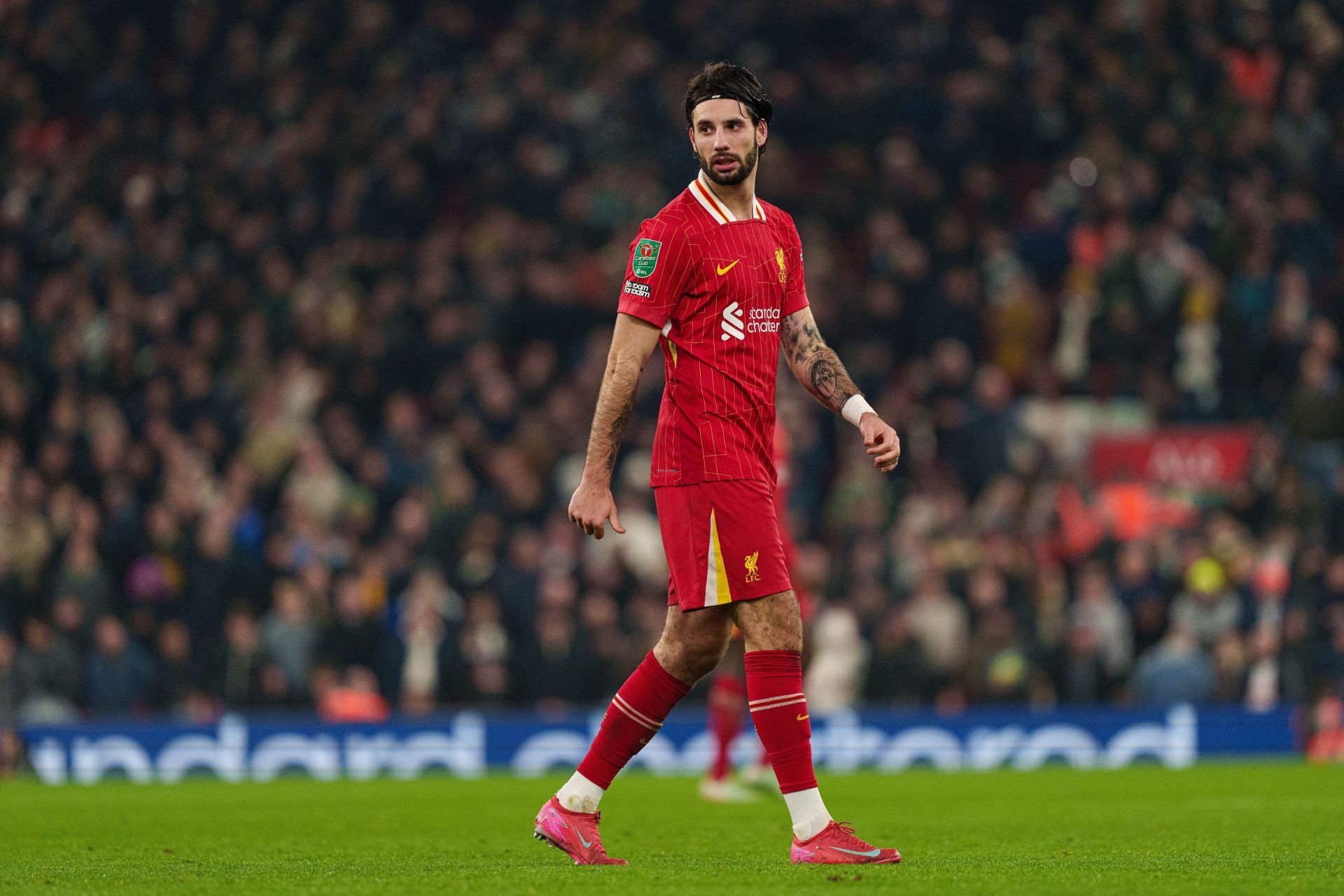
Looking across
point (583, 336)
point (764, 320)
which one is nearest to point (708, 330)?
point (764, 320)

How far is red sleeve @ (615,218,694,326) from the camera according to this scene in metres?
5.92

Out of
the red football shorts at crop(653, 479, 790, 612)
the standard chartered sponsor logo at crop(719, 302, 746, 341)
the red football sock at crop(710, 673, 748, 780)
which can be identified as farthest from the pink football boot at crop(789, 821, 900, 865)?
the red football sock at crop(710, 673, 748, 780)

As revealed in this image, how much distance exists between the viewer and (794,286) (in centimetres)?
630

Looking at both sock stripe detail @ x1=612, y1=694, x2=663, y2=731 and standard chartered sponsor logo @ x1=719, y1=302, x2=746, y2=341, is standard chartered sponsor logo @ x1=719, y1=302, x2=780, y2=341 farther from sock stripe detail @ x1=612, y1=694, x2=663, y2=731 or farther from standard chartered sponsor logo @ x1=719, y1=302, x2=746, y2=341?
sock stripe detail @ x1=612, y1=694, x2=663, y2=731

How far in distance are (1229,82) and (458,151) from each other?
7.85 m

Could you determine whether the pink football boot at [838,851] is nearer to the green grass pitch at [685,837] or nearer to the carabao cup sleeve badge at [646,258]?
the green grass pitch at [685,837]

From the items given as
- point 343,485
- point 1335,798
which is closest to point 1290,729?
point 1335,798

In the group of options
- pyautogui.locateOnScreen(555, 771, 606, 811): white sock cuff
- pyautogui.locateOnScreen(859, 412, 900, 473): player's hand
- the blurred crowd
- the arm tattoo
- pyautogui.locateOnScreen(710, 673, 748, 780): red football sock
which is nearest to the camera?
pyautogui.locateOnScreen(859, 412, 900, 473): player's hand

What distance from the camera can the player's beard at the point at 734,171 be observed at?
19.7 ft

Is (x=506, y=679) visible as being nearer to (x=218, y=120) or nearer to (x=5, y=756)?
(x=5, y=756)

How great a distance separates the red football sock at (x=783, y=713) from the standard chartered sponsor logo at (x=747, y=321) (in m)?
1.01

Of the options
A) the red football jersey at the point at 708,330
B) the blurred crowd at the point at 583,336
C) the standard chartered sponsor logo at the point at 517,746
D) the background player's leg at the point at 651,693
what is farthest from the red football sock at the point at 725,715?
the red football jersey at the point at 708,330

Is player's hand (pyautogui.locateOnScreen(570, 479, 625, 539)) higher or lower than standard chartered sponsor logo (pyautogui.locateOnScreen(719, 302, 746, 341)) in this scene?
lower

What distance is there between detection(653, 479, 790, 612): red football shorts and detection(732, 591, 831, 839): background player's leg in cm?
8
